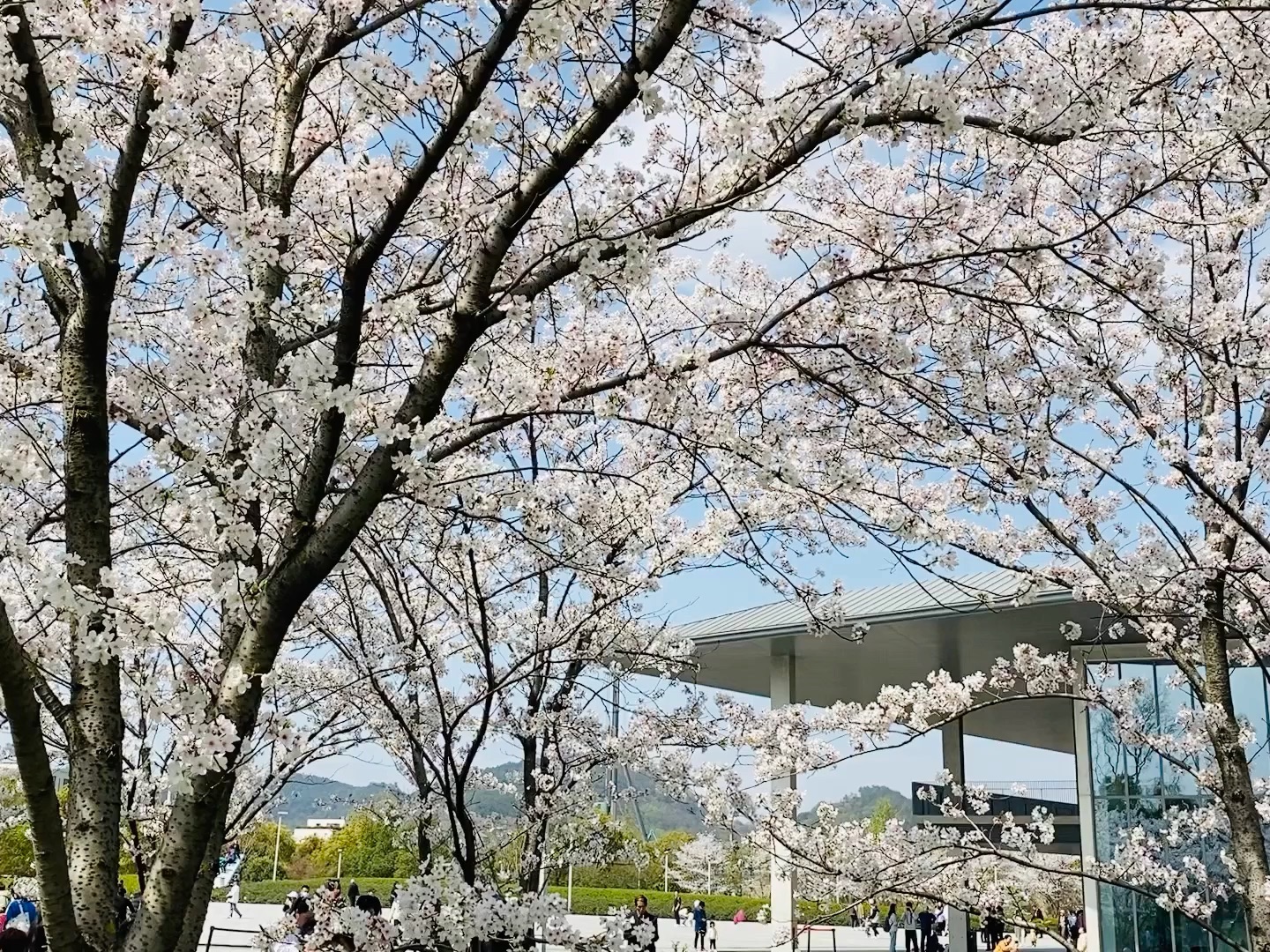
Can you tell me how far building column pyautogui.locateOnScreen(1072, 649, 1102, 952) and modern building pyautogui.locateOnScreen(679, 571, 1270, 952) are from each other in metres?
0.01

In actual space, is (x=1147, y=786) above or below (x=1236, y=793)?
below

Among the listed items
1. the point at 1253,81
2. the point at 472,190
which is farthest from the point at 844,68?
the point at 1253,81

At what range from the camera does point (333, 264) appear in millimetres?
4570

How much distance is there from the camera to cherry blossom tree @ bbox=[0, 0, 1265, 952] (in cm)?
263

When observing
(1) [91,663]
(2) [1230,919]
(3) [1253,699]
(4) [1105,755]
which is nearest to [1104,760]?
(4) [1105,755]

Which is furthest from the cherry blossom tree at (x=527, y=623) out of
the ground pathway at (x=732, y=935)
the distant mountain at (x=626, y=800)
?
the ground pathway at (x=732, y=935)

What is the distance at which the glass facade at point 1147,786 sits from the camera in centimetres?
1429

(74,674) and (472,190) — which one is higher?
(472,190)

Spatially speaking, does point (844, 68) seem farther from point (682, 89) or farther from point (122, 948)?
point (122, 948)

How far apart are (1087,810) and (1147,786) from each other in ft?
3.05

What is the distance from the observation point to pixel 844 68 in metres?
3.02

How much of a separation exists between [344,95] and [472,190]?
122cm

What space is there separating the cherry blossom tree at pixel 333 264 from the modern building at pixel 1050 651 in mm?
8460

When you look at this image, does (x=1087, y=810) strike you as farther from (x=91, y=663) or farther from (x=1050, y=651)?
(x=91, y=663)
